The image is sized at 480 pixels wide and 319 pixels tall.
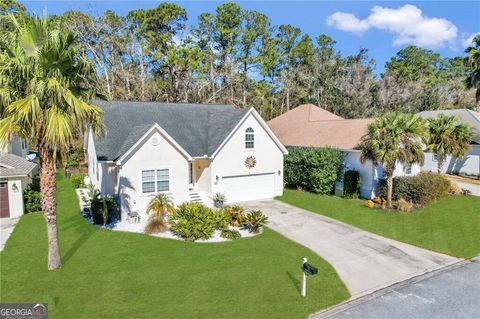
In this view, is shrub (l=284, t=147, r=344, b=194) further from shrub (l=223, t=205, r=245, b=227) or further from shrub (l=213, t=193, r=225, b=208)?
shrub (l=223, t=205, r=245, b=227)

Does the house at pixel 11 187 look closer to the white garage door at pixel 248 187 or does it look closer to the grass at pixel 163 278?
the grass at pixel 163 278

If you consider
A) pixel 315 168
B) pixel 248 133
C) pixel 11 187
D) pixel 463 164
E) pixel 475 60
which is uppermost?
pixel 475 60

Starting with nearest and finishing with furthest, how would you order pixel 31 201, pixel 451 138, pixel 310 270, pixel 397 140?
pixel 310 270 < pixel 31 201 < pixel 397 140 < pixel 451 138

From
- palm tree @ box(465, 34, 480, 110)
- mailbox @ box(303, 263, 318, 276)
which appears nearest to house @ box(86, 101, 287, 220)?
mailbox @ box(303, 263, 318, 276)

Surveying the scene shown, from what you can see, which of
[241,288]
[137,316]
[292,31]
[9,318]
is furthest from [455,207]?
[292,31]

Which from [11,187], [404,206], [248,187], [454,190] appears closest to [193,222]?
[248,187]

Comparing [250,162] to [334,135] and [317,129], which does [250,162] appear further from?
[317,129]
